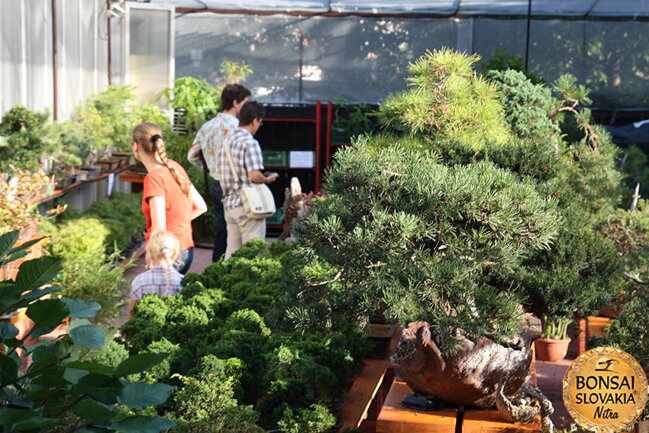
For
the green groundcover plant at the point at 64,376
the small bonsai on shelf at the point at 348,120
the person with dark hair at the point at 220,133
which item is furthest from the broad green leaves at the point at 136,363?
the small bonsai on shelf at the point at 348,120

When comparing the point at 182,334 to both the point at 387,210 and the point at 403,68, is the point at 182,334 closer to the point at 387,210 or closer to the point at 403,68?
the point at 387,210

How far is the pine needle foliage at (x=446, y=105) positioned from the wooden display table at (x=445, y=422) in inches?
36.9

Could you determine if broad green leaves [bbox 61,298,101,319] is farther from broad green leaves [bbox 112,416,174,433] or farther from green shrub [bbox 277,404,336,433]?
green shrub [bbox 277,404,336,433]

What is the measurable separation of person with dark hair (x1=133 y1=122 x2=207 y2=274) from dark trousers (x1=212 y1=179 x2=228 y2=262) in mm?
1188

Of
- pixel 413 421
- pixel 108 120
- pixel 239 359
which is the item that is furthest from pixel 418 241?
pixel 108 120

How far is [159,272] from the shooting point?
4086 mm

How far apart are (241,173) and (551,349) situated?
219 centimetres

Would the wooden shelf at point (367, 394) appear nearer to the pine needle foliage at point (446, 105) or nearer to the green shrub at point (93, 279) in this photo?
the pine needle foliage at point (446, 105)

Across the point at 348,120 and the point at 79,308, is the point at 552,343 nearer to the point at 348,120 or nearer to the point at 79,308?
the point at 79,308

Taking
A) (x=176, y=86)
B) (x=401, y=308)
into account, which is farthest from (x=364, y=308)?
(x=176, y=86)

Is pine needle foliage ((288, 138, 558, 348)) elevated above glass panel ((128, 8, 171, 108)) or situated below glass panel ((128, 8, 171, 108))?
below

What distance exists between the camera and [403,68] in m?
13.1

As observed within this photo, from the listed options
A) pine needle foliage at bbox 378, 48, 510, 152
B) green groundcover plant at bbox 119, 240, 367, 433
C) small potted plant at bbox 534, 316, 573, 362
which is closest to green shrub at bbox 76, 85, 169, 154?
small potted plant at bbox 534, 316, 573, 362

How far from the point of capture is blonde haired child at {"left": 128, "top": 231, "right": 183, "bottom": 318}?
403 centimetres
